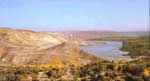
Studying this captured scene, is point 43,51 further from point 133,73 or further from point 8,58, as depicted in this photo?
point 133,73

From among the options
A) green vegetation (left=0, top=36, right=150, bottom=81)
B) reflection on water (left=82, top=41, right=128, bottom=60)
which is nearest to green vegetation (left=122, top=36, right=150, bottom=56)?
reflection on water (left=82, top=41, right=128, bottom=60)

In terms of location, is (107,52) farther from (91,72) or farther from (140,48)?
(91,72)

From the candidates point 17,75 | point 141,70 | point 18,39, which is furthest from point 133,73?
point 18,39

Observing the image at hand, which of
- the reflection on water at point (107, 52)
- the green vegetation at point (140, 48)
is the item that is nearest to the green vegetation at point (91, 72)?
the green vegetation at point (140, 48)

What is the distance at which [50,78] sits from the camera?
1627 centimetres

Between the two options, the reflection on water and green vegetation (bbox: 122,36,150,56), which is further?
the reflection on water

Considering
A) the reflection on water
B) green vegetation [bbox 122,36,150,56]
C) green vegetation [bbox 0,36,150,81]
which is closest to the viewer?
green vegetation [bbox 0,36,150,81]

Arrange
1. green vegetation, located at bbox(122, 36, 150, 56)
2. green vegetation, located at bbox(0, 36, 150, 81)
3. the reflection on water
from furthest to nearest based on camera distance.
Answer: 1. the reflection on water
2. green vegetation, located at bbox(122, 36, 150, 56)
3. green vegetation, located at bbox(0, 36, 150, 81)

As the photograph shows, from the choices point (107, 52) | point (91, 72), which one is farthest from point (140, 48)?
point (91, 72)

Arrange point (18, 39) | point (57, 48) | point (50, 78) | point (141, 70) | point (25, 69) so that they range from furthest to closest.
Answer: point (18, 39) → point (57, 48) → point (25, 69) → point (50, 78) → point (141, 70)

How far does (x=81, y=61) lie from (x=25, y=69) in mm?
5905

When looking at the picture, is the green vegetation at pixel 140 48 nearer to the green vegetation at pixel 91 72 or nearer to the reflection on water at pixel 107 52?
the reflection on water at pixel 107 52

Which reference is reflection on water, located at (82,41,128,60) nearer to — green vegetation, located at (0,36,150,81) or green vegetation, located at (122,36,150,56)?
green vegetation, located at (122,36,150,56)

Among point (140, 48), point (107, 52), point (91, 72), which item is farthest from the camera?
point (140, 48)
